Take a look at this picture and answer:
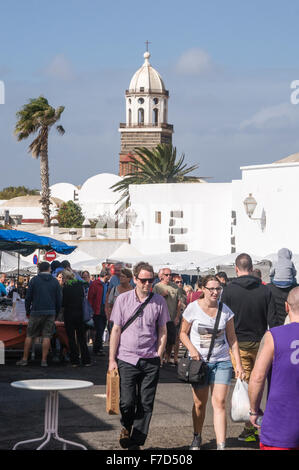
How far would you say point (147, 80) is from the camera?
108688mm

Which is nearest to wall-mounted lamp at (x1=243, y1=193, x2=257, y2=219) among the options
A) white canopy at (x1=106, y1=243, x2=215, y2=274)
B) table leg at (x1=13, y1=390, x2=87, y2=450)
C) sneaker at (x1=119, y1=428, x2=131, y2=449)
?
white canopy at (x1=106, y1=243, x2=215, y2=274)

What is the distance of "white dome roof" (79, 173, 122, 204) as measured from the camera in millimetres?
108312

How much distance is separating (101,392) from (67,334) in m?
3.08

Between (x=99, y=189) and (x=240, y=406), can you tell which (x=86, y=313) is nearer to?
(x=240, y=406)

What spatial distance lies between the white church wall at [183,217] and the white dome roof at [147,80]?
63451 mm

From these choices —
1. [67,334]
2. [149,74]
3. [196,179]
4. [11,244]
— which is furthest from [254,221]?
[149,74]

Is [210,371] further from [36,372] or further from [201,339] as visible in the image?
[36,372]

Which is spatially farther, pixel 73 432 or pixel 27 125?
pixel 27 125

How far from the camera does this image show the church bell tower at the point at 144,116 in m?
108

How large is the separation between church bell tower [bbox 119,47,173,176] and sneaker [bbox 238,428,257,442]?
98.6 metres

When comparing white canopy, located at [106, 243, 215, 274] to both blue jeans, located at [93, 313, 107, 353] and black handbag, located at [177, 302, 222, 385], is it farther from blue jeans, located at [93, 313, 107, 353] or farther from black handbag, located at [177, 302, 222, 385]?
black handbag, located at [177, 302, 222, 385]

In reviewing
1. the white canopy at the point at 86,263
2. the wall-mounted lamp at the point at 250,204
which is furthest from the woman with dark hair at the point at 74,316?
the white canopy at the point at 86,263

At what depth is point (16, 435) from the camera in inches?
352
